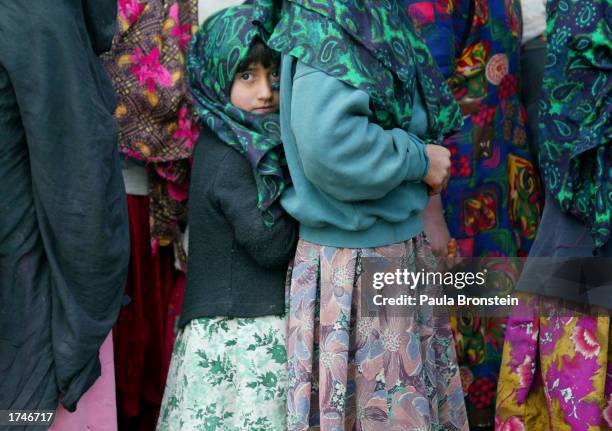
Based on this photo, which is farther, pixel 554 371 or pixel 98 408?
pixel 554 371

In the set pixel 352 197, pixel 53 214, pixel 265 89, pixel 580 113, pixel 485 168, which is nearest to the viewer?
pixel 53 214

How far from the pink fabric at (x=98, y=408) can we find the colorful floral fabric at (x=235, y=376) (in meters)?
0.22

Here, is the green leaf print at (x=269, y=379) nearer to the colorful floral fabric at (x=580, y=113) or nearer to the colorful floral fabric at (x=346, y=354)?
the colorful floral fabric at (x=346, y=354)

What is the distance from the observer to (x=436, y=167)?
227 cm

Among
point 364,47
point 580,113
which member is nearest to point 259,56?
point 364,47

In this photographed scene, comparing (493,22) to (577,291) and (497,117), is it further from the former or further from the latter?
(577,291)

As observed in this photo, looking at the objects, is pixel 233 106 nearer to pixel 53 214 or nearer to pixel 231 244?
pixel 231 244

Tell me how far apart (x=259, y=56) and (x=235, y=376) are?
0.89 meters

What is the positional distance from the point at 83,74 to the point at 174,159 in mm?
708

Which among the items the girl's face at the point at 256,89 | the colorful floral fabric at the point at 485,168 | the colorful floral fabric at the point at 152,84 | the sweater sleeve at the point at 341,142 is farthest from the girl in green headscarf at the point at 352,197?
the colorful floral fabric at the point at 485,168

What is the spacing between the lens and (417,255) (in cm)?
234

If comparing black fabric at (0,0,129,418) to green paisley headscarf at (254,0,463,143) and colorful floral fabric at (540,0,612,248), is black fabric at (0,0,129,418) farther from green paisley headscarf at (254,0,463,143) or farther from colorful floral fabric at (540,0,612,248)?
colorful floral fabric at (540,0,612,248)

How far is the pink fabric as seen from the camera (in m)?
2.06

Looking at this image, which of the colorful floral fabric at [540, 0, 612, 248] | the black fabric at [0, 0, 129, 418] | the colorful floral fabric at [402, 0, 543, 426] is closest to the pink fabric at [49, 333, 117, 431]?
the black fabric at [0, 0, 129, 418]
